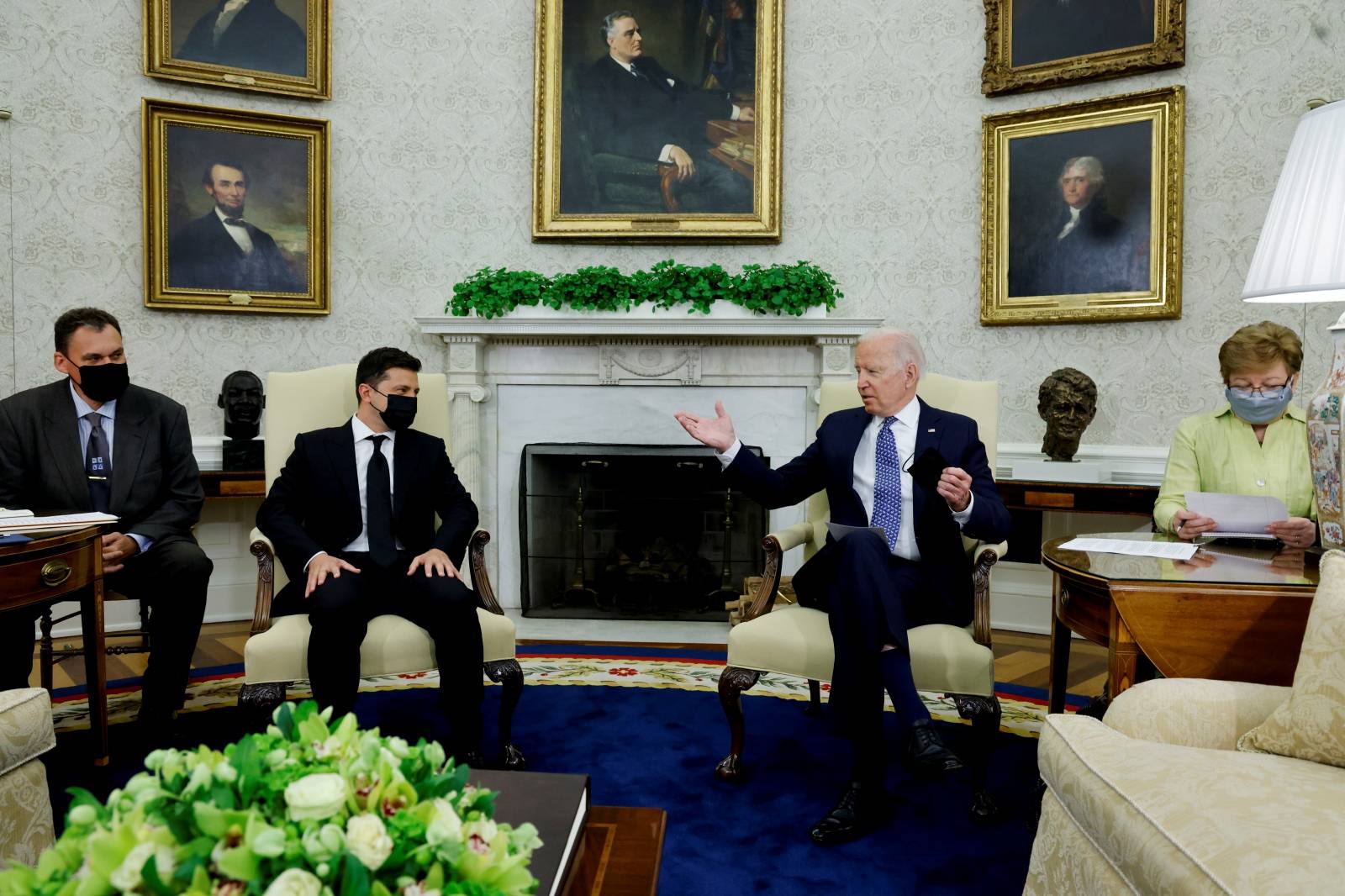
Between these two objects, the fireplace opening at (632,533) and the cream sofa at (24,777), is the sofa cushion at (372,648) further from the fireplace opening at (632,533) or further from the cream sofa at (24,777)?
the fireplace opening at (632,533)

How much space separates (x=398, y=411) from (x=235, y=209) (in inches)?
107

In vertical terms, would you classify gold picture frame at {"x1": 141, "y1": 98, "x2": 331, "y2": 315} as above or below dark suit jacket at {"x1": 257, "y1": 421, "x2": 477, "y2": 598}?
above

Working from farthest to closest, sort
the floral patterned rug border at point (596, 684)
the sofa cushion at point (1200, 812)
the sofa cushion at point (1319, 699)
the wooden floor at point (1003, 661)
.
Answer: the wooden floor at point (1003, 661)
the floral patterned rug border at point (596, 684)
the sofa cushion at point (1319, 699)
the sofa cushion at point (1200, 812)

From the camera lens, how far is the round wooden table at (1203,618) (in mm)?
1986

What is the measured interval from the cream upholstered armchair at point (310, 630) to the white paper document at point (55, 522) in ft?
1.48

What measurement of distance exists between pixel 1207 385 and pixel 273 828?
4.75m

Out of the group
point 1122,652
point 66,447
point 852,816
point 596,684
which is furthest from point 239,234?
point 1122,652

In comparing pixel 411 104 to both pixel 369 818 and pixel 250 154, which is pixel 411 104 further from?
pixel 369 818

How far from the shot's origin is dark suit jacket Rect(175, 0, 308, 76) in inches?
190

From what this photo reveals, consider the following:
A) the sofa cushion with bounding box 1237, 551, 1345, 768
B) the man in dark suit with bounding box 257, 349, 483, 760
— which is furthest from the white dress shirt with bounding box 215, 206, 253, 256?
the sofa cushion with bounding box 1237, 551, 1345, 768

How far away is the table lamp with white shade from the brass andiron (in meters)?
3.12

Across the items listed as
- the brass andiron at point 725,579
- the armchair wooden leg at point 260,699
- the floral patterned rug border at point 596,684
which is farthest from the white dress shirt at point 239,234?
the armchair wooden leg at point 260,699

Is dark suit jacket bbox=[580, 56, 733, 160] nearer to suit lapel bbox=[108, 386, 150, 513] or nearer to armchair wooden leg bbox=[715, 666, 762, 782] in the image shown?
suit lapel bbox=[108, 386, 150, 513]

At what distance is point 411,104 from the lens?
518 cm
